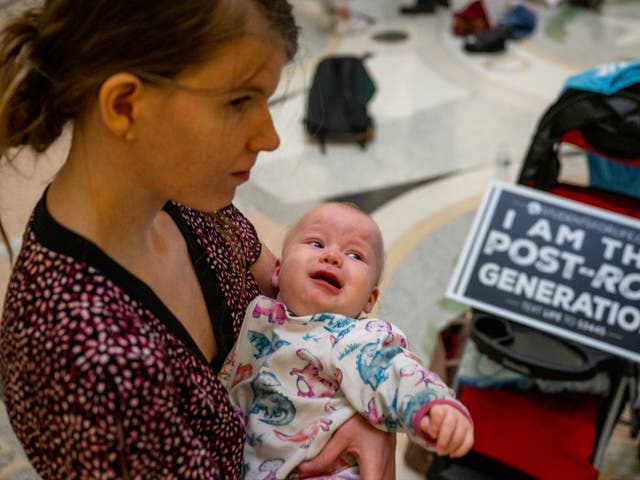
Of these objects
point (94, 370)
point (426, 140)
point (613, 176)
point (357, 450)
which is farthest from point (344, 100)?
point (94, 370)

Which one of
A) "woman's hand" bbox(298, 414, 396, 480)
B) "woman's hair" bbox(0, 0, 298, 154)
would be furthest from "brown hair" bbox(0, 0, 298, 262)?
"woman's hand" bbox(298, 414, 396, 480)

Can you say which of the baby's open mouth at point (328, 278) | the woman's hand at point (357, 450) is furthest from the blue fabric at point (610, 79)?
the woman's hand at point (357, 450)

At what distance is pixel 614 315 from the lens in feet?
5.62

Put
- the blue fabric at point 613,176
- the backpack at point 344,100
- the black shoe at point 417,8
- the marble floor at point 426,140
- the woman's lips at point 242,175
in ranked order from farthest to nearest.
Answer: the black shoe at point 417,8 → the backpack at point 344,100 → the marble floor at point 426,140 → the blue fabric at point 613,176 → the woman's lips at point 242,175

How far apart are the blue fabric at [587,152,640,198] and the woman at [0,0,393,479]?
146 cm

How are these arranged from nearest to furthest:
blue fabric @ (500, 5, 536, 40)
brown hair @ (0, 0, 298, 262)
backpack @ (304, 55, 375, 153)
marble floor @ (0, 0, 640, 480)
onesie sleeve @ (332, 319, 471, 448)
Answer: brown hair @ (0, 0, 298, 262) < onesie sleeve @ (332, 319, 471, 448) < marble floor @ (0, 0, 640, 480) < backpack @ (304, 55, 375, 153) < blue fabric @ (500, 5, 536, 40)

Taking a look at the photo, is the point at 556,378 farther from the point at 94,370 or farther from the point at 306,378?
the point at 94,370

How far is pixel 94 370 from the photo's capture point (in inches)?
27.4

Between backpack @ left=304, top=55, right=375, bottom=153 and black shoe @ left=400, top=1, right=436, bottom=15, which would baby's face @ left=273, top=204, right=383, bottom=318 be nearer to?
backpack @ left=304, top=55, right=375, bottom=153

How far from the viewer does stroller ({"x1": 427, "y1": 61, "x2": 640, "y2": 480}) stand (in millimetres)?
1718

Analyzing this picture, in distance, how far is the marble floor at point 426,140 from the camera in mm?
2557

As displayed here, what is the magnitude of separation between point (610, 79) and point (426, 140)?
5.21 ft

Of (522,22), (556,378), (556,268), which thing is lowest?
(522,22)

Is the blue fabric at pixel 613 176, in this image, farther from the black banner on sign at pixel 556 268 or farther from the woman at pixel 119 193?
the woman at pixel 119 193
